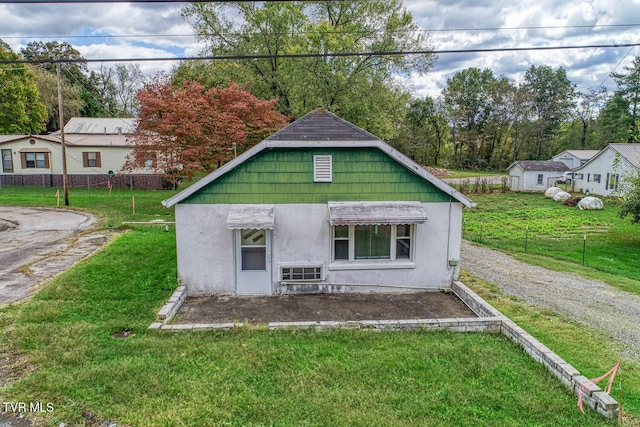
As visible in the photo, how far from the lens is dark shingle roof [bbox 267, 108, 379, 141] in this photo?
30.6 ft

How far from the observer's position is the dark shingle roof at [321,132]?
9.33 metres

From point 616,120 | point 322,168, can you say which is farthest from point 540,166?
point 322,168

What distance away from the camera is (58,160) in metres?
29.0

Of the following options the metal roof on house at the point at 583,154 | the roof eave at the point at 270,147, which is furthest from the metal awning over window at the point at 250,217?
the metal roof on house at the point at 583,154

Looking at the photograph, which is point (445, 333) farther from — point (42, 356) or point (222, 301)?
point (42, 356)

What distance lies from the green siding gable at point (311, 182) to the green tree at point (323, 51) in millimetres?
15930

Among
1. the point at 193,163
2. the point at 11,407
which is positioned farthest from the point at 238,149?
the point at 11,407

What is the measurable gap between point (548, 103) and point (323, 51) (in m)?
43.2

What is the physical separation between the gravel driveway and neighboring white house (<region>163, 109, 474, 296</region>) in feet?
8.66

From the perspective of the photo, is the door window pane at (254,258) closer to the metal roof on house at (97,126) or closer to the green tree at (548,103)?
the metal roof on house at (97,126)

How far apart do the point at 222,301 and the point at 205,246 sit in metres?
1.33

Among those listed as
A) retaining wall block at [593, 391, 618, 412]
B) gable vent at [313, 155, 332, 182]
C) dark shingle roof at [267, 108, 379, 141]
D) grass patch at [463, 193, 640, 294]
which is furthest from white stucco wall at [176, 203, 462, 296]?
grass patch at [463, 193, 640, 294]

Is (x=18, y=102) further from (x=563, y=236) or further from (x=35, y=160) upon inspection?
(x=563, y=236)

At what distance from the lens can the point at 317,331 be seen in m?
7.42
